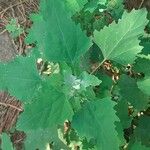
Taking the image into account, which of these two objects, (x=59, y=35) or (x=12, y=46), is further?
(x=12, y=46)

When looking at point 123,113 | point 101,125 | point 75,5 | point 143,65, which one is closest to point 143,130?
point 123,113

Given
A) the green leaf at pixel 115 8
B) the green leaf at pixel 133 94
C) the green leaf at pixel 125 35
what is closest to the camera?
the green leaf at pixel 125 35

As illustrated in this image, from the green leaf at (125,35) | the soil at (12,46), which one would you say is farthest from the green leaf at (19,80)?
the soil at (12,46)

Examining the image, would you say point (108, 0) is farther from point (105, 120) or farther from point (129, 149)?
point (105, 120)

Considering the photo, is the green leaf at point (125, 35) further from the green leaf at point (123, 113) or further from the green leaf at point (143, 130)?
the green leaf at point (143, 130)

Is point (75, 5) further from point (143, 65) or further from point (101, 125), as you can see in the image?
point (101, 125)

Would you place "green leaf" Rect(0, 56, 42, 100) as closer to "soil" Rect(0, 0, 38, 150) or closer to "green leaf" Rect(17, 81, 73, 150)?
"green leaf" Rect(17, 81, 73, 150)
